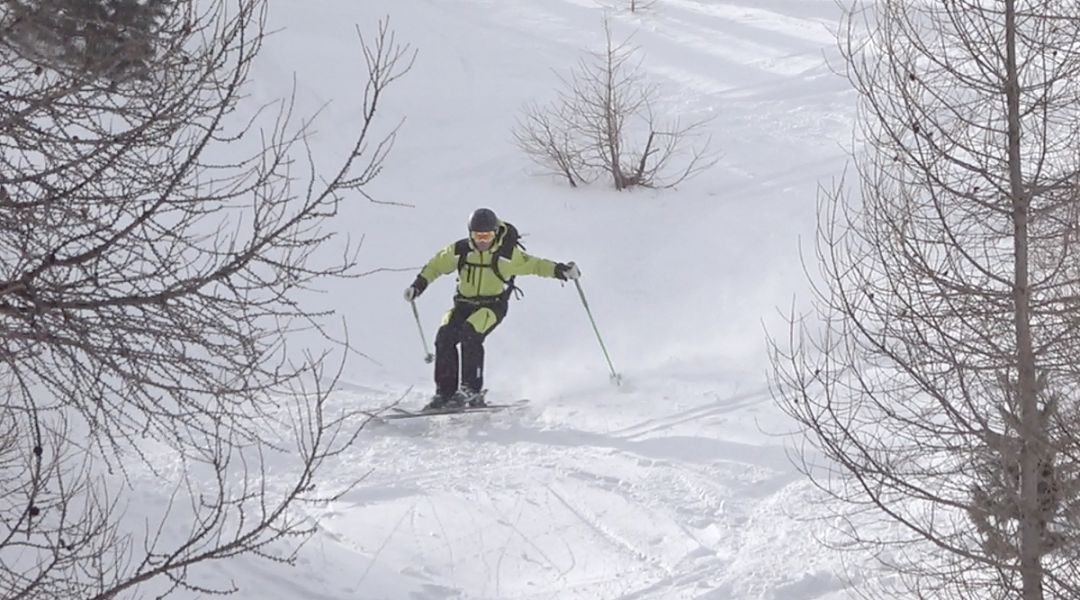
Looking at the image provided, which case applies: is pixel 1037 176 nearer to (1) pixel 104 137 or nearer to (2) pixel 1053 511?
(2) pixel 1053 511

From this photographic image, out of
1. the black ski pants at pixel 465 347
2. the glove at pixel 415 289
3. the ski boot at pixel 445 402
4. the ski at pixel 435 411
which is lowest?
the ski at pixel 435 411

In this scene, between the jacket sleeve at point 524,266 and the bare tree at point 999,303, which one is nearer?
the bare tree at point 999,303

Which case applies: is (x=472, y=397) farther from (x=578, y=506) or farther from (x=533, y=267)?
(x=578, y=506)

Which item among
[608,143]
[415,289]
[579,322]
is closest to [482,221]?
[415,289]

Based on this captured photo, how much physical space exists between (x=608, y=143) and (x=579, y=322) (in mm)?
4947

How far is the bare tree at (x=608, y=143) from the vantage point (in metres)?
20.2

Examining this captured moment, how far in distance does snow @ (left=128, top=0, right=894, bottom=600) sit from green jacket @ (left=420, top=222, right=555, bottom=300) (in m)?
1.03

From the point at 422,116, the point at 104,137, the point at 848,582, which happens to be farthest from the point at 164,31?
the point at 422,116

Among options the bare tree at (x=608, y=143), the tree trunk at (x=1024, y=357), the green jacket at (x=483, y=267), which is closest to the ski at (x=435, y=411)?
the green jacket at (x=483, y=267)

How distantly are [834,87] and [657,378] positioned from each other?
42.6 feet

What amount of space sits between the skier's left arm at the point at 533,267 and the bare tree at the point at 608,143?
28.0ft

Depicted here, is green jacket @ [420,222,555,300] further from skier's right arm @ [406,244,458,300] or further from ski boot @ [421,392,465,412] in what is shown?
ski boot @ [421,392,465,412]

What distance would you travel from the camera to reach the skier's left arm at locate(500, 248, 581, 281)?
37.5ft

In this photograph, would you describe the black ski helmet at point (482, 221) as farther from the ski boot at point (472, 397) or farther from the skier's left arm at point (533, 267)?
the ski boot at point (472, 397)
